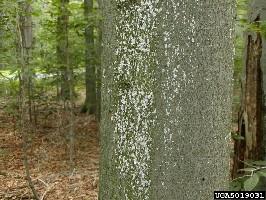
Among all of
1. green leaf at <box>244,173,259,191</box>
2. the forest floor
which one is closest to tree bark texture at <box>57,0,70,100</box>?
the forest floor

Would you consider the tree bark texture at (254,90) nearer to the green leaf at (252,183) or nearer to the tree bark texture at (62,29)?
the green leaf at (252,183)

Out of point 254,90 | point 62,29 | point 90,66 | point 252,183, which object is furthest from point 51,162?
point 252,183

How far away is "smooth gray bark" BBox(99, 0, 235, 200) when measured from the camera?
1.54 m

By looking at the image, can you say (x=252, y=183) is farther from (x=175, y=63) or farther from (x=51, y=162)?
(x=51, y=162)

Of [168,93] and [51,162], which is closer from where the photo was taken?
[168,93]

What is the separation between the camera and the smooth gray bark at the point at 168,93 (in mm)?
1536

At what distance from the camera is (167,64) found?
155 cm

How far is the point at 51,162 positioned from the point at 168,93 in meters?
7.56

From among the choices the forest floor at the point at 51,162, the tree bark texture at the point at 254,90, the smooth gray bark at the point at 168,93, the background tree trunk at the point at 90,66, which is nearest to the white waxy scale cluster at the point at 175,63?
the smooth gray bark at the point at 168,93

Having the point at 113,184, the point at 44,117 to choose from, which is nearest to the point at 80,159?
the point at 44,117

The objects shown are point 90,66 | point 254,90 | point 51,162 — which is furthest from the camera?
point 90,66

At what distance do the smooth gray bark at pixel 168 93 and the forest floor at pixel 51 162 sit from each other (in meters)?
3.43

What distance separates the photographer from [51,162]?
28.7ft

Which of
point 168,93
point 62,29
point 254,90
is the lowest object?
point 254,90
